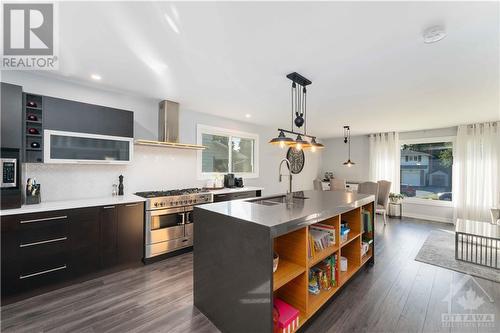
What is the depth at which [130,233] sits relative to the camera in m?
2.74

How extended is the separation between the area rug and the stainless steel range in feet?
11.5

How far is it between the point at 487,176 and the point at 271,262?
620 centimetres

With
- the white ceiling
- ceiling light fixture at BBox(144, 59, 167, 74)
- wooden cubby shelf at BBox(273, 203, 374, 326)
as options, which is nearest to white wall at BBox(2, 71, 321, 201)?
the white ceiling

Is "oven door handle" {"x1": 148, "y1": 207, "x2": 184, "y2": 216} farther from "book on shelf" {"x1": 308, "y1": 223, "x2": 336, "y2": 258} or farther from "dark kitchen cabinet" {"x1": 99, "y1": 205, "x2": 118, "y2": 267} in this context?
"book on shelf" {"x1": 308, "y1": 223, "x2": 336, "y2": 258}

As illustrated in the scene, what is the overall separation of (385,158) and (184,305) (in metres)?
6.33

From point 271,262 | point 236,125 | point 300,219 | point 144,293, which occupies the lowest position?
point 144,293

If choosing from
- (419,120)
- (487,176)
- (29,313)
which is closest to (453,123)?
(419,120)

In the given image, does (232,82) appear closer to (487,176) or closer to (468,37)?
(468,37)

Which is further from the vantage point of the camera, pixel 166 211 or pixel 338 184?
pixel 338 184

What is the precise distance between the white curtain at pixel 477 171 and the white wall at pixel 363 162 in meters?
0.32

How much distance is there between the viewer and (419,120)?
14.7 ft

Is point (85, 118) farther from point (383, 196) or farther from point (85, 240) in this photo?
point (383, 196)

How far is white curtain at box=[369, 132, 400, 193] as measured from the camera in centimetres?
592

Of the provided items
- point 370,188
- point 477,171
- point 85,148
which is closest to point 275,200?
point 85,148
